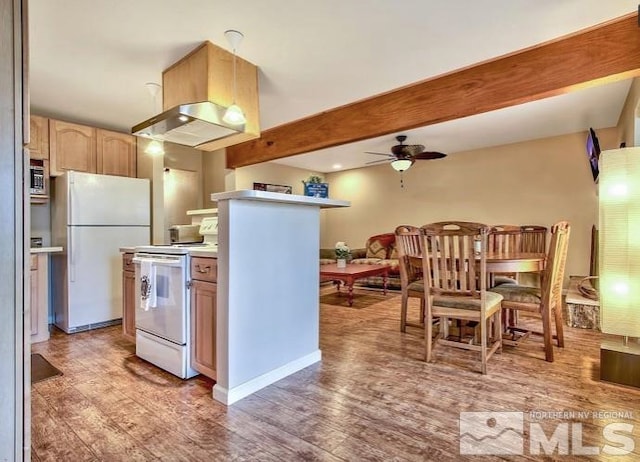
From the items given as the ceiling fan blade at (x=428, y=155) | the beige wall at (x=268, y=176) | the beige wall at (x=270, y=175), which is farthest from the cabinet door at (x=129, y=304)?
the ceiling fan blade at (x=428, y=155)

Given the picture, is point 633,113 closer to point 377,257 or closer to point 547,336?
point 547,336

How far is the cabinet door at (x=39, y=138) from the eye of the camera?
3432mm

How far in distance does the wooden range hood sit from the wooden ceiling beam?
1322 mm

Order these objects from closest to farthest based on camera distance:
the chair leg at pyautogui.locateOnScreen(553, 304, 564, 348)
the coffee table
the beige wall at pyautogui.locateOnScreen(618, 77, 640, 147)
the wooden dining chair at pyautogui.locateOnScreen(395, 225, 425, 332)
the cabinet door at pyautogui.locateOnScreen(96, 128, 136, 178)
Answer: the chair leg at pyautogui.locateOnScreen(553, 304, 564, 348) < the beige wall at pyautogui.locateOnScreen(618, 77, 640, 147) < the wooden dining chair at pyautogui.locateOnScreen(395, 225, 425, 332) < the cabinet door at pyautogui.locateOnScreen(96, 128, 136, 178) < the coffee table

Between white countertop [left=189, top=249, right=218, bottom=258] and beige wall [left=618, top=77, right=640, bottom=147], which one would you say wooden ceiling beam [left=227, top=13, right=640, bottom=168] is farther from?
white countertop [left=189, top=249, right=218, bottom=258]

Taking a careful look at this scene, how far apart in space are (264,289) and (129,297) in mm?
1531

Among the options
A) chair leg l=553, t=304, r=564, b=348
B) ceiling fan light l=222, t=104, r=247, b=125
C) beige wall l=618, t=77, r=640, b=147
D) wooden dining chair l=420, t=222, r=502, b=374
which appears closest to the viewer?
wooden dining chair l=420, t=222, r=502, b=374

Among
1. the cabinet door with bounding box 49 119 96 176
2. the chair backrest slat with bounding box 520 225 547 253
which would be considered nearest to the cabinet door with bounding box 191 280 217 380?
the cabinet door with bounding box 49 119 96 176

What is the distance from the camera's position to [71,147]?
3.70 m

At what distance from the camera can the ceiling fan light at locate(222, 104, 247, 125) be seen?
2525 millimetres

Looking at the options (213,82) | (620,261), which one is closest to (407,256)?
(620,261)

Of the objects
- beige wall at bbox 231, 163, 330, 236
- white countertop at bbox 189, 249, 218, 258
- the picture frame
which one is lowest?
white countertop at bbox 189, 249, 218, 258

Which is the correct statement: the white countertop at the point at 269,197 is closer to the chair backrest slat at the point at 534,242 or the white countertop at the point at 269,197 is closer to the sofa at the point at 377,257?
the chair backrest slat at the point at 534,242

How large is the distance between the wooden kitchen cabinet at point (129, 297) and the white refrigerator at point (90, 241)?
0.89 meters
